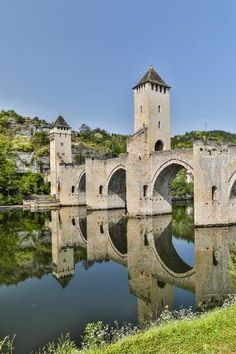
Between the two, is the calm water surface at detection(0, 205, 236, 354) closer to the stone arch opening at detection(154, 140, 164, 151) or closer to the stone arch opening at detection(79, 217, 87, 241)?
the stone arch opening at detection(79, 217, 87, 241)

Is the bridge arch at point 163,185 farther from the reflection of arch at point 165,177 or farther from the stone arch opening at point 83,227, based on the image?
the stone arch opening at point 83,227

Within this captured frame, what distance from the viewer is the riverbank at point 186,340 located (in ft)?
19.5

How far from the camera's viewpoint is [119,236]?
74.2ft

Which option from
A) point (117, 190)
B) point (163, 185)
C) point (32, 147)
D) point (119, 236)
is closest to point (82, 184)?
point (117, 190)

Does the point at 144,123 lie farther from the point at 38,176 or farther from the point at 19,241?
the point at 38,176

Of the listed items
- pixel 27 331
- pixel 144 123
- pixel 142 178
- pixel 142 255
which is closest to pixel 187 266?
pixel 142 255

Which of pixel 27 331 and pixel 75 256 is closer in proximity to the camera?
pixel 27 331

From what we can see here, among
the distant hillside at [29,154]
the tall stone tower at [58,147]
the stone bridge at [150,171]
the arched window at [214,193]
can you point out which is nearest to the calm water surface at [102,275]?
the arched window at [214,193]

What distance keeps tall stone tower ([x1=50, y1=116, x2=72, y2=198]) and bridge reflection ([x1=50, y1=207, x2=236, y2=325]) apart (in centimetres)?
1993

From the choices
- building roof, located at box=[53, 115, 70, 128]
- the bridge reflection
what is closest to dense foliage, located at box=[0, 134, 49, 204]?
building roof, located at box=[53, 115, 70, 128]

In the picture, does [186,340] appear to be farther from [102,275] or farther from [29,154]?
[29,154]

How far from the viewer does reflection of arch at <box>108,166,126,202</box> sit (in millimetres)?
38344

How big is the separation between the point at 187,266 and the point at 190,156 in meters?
12.3

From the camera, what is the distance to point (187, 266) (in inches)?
601
